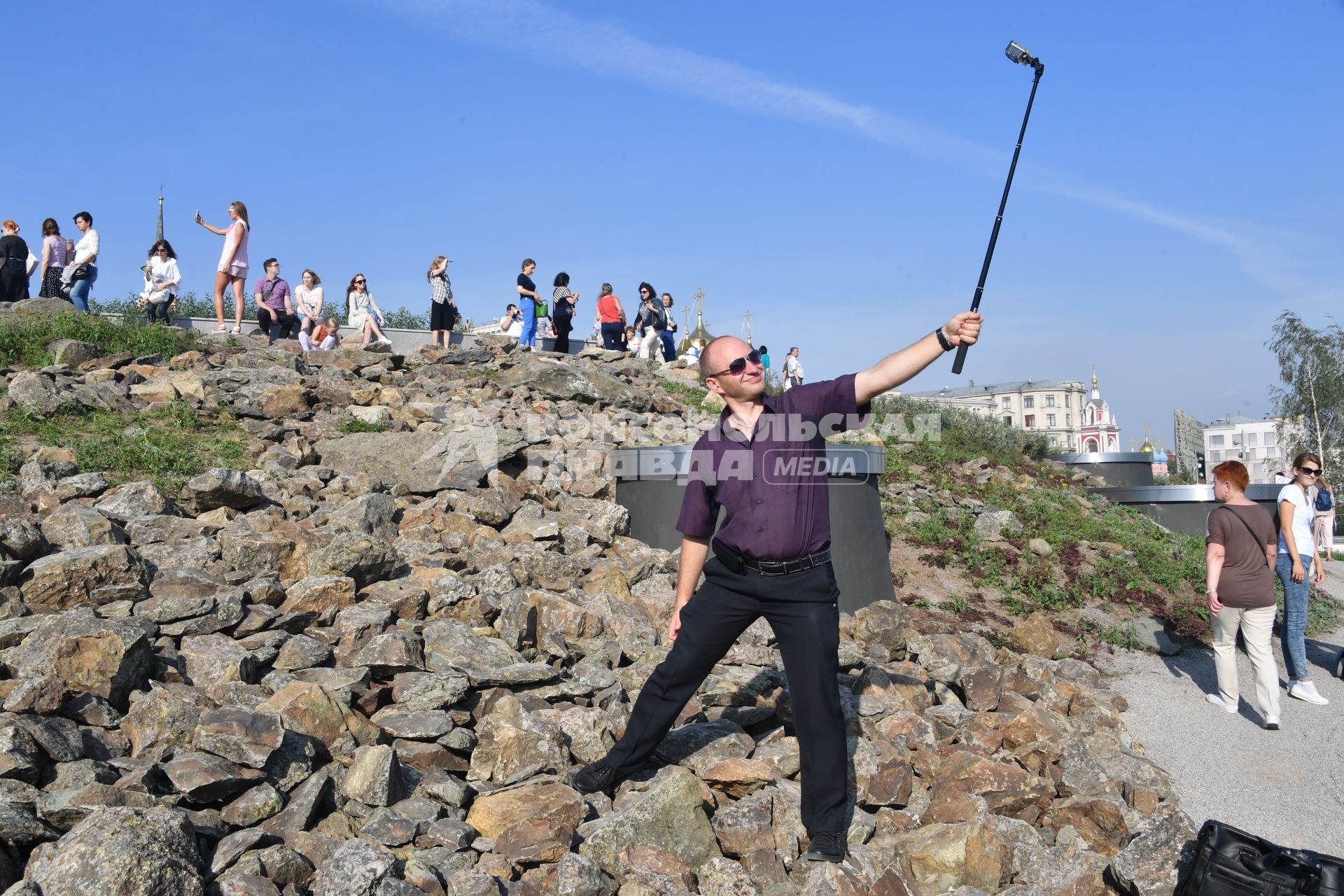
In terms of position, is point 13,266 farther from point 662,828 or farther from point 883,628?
point 662,828

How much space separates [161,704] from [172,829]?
113 centimetres

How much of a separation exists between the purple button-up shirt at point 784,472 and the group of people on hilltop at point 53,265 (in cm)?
1304

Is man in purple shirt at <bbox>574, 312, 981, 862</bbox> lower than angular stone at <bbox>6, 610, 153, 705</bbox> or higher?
higher

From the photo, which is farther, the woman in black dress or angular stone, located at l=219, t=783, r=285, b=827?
the woman in black dress

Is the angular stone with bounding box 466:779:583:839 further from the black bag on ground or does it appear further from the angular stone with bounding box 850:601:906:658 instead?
the angular stone with bounding box 850:601:906:658

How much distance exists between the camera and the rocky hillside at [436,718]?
11.5ft

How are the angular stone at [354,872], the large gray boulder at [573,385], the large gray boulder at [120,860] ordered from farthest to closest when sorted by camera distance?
the large gray boulder at [573,385] → the angular stone at [354,872] → the large gray boulder at [120,860]

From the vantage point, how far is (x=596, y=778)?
4.14 metres

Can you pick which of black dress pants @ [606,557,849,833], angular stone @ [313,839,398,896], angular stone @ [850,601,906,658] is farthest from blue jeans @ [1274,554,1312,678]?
angular stone @ [313,839,398,896]

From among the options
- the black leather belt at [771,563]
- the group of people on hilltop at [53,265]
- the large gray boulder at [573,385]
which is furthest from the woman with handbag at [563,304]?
the black leather belt at [771,563]

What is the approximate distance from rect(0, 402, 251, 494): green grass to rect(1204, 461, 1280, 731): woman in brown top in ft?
24.0

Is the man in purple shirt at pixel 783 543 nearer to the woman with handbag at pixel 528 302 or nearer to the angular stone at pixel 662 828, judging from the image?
the angular stone at pixel 662 828

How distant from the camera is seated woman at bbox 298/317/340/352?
14.7 m

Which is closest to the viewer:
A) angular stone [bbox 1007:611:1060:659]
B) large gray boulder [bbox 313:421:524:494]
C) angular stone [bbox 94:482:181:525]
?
angular stone [bbox 94:482:181:525]
